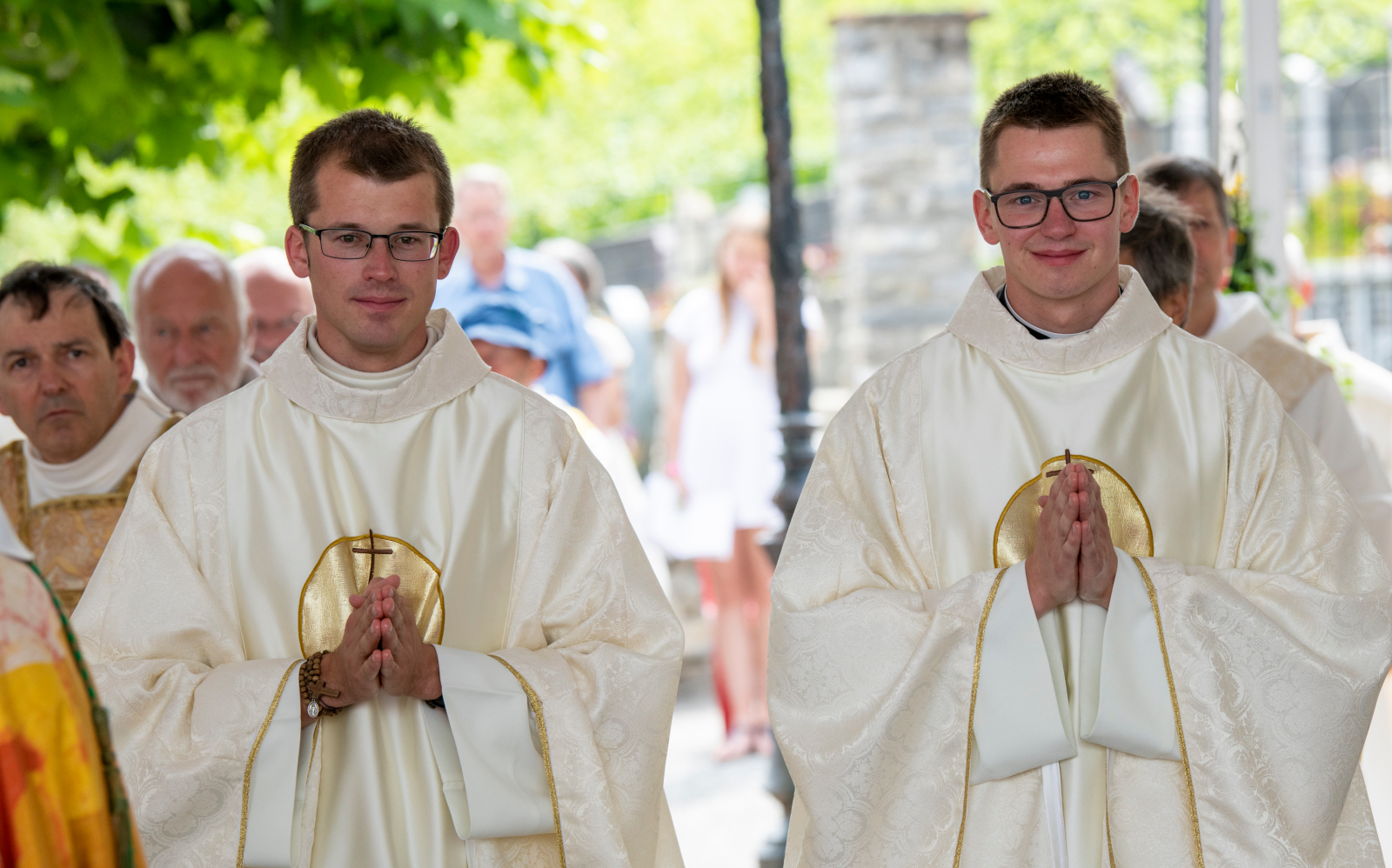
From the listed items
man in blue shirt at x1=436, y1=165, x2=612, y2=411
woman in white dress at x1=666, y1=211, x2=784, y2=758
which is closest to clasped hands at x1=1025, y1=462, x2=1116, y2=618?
man in blue shirt at x1=436, y1=165, x2=612, y2=411

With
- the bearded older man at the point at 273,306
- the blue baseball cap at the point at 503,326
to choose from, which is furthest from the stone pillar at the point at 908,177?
the bearded older man at the point at 273,306

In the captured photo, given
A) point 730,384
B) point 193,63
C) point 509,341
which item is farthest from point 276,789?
point 730,384

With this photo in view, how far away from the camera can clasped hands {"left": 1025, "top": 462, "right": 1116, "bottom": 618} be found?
2.49 metres

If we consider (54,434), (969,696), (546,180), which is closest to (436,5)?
(54,434)

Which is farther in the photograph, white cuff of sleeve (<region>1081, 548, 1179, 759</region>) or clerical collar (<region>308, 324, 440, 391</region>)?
clerical collar (<region>308, 324, 440, 391</region>)

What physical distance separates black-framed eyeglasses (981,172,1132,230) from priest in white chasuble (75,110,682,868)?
3.00 ft

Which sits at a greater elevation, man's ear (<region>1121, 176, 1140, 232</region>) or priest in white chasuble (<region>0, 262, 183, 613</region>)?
man's ear (<region>1121, 176, 1140, 232</region>)

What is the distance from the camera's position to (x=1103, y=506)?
272 cm

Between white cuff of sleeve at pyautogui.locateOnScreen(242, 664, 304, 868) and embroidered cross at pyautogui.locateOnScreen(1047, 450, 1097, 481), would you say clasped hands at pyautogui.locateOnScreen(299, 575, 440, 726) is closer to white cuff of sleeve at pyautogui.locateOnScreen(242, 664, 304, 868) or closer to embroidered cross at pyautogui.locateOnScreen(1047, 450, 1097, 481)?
white cuff of sleeve at pyautogui.locateOnScreen(242, 664, 304, 868)

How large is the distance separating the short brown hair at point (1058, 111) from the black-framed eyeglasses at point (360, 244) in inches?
41.9

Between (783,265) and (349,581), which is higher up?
(783,265)

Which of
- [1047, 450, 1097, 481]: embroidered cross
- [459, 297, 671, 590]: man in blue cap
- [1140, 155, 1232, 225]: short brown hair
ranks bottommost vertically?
[1047, 450, 1097, 481]: embroidered cross

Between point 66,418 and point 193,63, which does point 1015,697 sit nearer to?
point 66,418

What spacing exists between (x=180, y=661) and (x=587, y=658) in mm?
708
